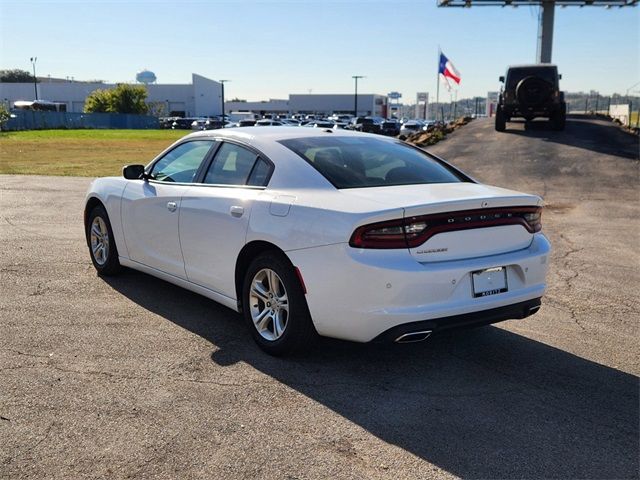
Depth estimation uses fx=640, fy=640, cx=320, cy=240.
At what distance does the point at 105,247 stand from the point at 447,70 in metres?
36.4

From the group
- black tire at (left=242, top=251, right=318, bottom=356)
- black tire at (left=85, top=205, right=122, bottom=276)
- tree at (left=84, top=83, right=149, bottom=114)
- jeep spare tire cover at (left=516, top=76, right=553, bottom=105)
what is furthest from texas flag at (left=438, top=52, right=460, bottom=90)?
tree at (left=84, top=83, right=149, bottom=114)

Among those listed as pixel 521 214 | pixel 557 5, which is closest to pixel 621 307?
pixel 521 214

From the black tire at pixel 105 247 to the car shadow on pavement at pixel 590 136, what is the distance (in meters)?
15.9

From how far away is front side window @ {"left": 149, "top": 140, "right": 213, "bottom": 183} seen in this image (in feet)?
17.6

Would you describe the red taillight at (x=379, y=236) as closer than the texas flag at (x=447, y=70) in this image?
Yes

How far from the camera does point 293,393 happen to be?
386cm

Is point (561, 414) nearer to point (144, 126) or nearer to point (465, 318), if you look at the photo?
point (465, 318)

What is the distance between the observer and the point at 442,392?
390 cm

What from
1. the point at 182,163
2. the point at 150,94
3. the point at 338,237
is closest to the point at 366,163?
the point at 338,237

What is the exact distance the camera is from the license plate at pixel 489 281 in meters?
4.01

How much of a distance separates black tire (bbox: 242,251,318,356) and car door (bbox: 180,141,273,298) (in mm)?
226

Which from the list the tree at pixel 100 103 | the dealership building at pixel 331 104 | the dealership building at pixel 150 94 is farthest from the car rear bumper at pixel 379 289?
the dealership building at pixel 331 104

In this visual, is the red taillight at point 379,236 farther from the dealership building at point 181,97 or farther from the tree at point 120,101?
the dealership building at point 181,97

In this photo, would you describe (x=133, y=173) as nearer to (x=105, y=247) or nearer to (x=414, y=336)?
(x=105, y=247)
